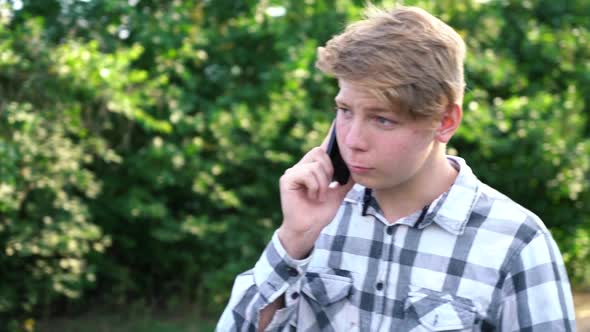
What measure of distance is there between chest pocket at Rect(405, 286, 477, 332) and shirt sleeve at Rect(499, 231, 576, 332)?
89 mm

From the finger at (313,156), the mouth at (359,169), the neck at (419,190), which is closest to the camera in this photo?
the mouth at (359,169)

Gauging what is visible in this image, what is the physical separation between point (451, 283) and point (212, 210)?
4.99m

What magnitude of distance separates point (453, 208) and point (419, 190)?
0.42 ft

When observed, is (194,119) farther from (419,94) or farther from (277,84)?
(419,94)

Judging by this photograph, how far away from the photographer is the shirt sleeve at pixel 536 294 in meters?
1.97

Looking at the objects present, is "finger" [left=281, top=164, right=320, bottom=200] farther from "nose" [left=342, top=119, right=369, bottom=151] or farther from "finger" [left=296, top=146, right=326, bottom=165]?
"nose" [left=342, top=119, right=369, bottom=151]

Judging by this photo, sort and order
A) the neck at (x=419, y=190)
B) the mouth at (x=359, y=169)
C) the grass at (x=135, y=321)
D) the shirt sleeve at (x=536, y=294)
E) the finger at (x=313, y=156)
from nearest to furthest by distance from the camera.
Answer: the shirt sleeve at (x=536, y=294)
the mouth at (x=359, y=169)
the neck at (x=419, y=190)
the finger at (x=313, y=156)
the grass at (x=135, y=321)

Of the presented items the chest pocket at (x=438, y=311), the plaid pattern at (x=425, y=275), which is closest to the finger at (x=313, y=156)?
the plaid pattern at (x=425, y=275)

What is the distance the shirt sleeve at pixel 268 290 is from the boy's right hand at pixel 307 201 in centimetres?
3

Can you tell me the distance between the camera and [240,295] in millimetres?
2193

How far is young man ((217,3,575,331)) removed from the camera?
2.02 metres

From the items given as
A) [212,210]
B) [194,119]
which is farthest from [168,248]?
[194,119]

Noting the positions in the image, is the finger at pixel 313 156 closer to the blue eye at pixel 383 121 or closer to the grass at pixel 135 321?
the blue eye at pixel 383 121

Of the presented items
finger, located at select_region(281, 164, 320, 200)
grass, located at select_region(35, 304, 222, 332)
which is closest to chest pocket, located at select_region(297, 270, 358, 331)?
finger, located at select_region(281, 164, 320, 200)
